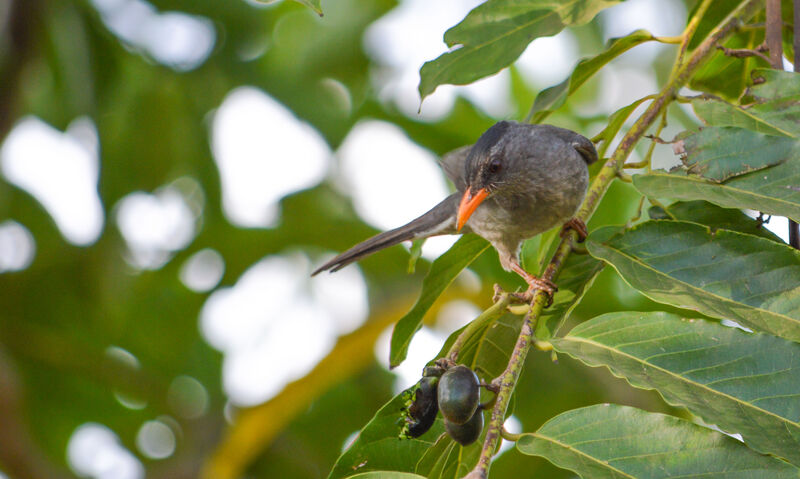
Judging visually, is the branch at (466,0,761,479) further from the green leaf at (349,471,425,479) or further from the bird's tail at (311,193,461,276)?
the bird's tail at (311,193,461,276)

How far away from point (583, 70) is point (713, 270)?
94 cm

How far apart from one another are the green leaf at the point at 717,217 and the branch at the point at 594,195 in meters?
0.20

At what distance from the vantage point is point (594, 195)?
214cm

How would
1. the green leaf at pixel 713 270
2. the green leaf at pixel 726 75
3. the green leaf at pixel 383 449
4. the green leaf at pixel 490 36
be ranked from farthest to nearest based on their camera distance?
the green leaf at pixel 726 75 → the green leaf at pixel 490 36 → the green leaf at pixel 383 449 → the green leaf at pixel 713 270

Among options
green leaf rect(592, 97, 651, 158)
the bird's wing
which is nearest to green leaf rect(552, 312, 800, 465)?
green leaf rect(592, 97, 651, 158)

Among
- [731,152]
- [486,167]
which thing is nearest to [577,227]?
[731,152]

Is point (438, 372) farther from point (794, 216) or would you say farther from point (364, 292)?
point (364, 292)

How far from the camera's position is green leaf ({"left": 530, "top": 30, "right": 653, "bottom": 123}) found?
2.47m

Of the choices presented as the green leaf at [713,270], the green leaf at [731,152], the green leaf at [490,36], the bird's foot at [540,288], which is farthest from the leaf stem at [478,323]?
the green leaf at [490,36]

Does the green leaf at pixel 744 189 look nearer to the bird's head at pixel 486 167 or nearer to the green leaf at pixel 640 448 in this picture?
the green leaf at pixel 640 448

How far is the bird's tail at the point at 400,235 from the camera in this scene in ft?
10.3

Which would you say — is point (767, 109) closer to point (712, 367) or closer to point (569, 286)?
point (569, 286)

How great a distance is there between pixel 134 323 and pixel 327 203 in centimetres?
156

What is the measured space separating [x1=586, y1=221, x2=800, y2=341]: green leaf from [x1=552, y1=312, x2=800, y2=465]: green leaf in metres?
0.06
